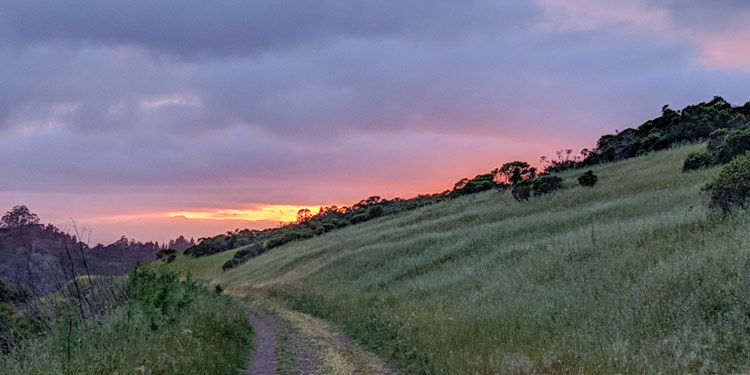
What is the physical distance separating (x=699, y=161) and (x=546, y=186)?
1309 centimetres

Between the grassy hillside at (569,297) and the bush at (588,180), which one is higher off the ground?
the bush at (588,180)

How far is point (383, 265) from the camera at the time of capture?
31.0 meters

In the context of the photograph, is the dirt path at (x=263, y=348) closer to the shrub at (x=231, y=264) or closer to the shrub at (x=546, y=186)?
the shrub at (x=546, y=186)

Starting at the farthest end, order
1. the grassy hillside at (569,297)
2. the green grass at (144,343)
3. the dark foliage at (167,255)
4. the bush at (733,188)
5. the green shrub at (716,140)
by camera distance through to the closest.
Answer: the dark foliage at (167,255)
the green shrub at (716,140)
the bush at (733,188)
the grassy hillside at (569,297)
the green grass at (144,343)

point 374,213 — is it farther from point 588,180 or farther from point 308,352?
point 308,352

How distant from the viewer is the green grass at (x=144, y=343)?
8148 millimetres

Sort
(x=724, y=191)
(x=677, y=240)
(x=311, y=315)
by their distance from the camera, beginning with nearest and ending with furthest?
1. (x=677, y=240)
2. (x=724, y=191)
3. (x=311, y=315)

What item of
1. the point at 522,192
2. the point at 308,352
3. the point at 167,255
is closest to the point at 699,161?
the point at 522,192

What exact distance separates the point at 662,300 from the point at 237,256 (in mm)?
66576

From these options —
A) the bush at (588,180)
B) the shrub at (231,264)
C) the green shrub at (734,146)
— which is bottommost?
the shrub at (231,264)

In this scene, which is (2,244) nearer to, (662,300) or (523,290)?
(523,290)

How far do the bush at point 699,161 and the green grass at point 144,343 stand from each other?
107ft

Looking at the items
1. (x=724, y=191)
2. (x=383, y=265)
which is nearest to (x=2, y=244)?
(x=383, y=265)

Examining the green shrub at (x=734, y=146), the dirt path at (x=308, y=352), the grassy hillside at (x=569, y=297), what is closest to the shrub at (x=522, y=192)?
the grassy hillside at (x=569, y=297)
